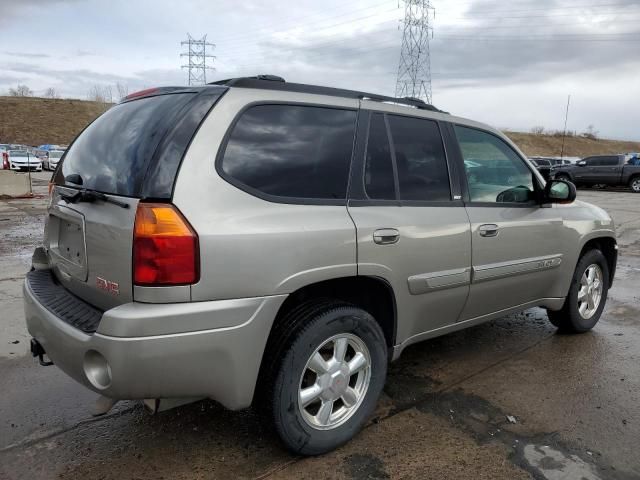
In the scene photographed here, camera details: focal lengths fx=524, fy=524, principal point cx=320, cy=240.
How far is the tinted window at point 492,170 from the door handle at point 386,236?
2.85 feet

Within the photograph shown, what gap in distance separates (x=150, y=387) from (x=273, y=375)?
55 centimetres

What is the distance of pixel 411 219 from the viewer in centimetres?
296

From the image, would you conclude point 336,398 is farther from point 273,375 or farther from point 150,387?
point 150,387

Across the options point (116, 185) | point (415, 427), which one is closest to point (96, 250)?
point (116, 185)

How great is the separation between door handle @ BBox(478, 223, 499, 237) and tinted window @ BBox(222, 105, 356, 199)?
1.10 meters

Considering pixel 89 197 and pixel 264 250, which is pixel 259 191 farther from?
pixel 89 197

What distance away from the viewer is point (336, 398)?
2732 millimetres

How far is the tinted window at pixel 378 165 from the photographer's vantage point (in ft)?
9.43

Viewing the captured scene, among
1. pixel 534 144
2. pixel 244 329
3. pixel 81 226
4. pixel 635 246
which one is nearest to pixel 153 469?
pixel 244 329

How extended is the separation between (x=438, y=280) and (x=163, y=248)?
1.67 metres

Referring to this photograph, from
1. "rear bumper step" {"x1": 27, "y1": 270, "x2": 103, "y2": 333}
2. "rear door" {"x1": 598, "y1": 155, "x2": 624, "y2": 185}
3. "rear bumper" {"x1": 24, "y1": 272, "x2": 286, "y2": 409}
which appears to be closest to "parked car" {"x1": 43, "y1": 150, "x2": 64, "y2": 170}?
"rear door" {"x1": 598, "y1": 155, "x2": 624, "y2": 185}

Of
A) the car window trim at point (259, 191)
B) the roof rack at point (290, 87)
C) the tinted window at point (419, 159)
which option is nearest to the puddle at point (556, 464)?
the tinted window at point (419, 159)

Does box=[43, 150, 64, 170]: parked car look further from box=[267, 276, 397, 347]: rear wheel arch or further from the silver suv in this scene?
box=[267, 276, 397, 347]: rear wheel arch

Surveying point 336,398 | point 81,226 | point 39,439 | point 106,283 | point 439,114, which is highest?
point 439,114
